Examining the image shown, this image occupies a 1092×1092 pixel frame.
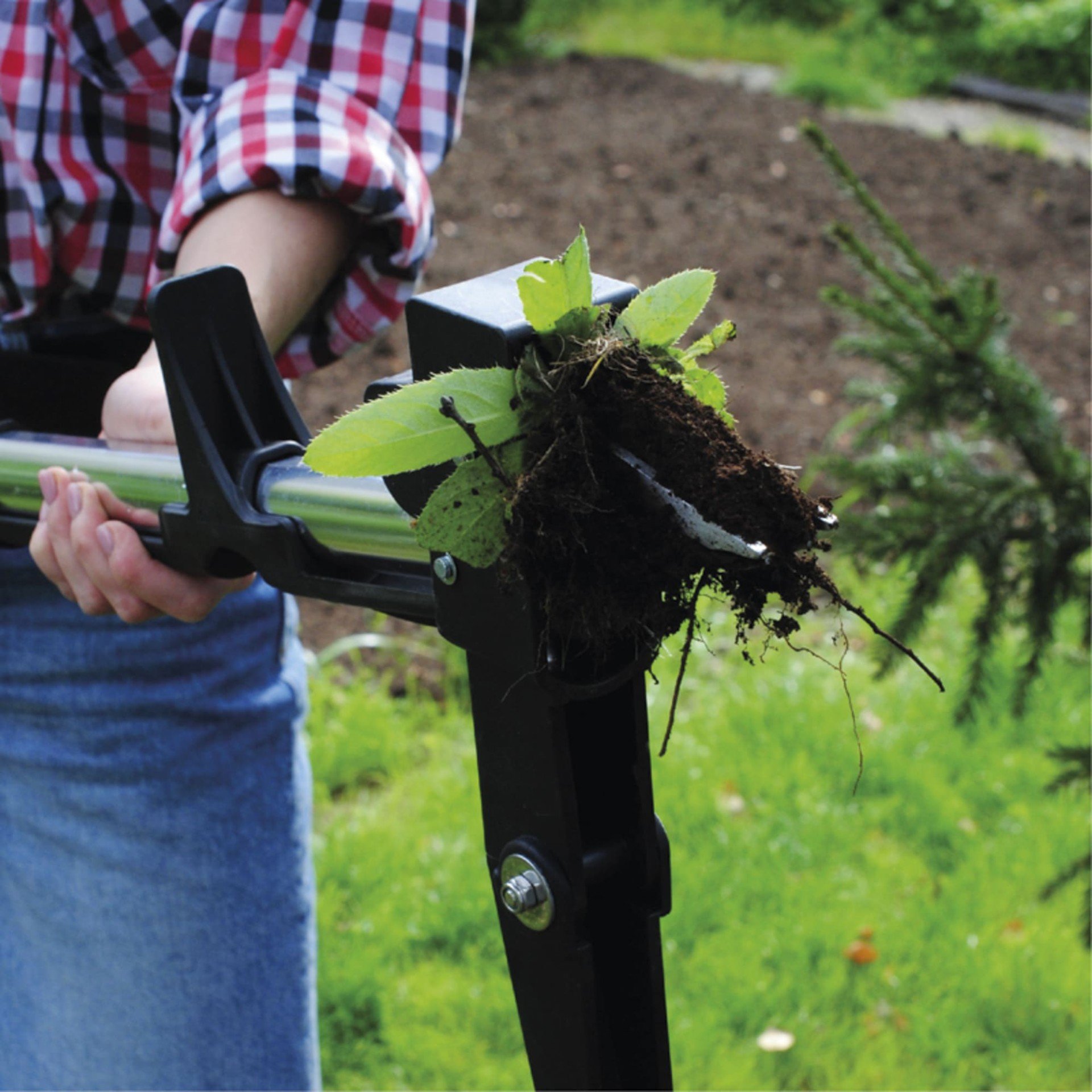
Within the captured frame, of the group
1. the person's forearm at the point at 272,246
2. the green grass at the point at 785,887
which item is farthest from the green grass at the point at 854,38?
the person's forearm at the point at 272,246

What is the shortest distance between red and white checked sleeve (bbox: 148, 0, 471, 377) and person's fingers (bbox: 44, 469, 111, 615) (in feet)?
1.07

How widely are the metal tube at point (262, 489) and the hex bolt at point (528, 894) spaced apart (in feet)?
0.79

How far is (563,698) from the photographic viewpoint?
91 centimetres

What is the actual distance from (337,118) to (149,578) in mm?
553

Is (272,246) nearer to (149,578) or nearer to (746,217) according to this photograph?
(149,578)

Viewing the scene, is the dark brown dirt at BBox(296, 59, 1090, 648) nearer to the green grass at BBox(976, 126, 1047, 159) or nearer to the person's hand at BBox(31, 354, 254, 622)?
the green grass at BBox(976, 126, 1047, 159)

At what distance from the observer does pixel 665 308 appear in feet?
2.84

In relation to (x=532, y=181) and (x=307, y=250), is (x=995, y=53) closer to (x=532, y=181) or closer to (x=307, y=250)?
(x=532, y=181)

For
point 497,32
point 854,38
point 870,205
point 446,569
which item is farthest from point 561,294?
point 854,38

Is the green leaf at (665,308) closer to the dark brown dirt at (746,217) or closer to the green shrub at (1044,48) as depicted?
the dark brown dirt at (746,217)

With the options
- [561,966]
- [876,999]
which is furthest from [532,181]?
[561,966]

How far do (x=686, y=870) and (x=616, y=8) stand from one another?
28.7ft

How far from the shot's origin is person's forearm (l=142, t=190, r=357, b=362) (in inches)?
56.0

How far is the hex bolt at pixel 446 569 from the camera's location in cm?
92
